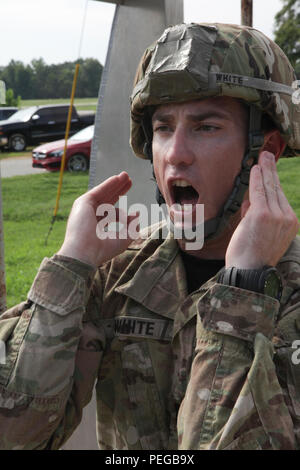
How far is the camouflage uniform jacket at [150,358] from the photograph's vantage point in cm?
170

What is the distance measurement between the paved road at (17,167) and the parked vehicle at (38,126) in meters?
0.41

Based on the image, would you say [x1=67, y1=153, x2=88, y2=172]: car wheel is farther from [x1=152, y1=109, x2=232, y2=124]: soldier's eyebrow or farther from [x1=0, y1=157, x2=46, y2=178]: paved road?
[x1=152, y1=109, x2=232, y2=124]: soldier's eyebrow

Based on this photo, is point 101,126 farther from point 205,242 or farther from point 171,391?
point 171,391

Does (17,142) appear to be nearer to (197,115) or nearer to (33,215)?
(33,215)

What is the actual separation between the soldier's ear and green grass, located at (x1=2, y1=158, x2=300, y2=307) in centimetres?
623

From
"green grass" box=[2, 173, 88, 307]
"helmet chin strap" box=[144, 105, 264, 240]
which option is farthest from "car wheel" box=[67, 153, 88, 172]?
Answer: "helmet chin strap" box=[144, 105, 264, 240]

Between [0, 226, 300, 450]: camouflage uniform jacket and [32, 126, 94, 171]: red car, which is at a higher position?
[0, 226, 300, 450]: camouflage uniform jacket

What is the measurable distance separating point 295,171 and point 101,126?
27.7ft

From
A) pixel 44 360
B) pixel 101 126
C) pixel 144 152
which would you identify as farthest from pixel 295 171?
pixel 44 360

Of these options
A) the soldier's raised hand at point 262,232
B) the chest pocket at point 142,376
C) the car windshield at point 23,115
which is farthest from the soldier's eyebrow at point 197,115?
the car windshield at point 23,115

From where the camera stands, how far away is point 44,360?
76.3 inches

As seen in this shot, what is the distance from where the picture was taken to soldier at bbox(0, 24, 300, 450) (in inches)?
68.6
